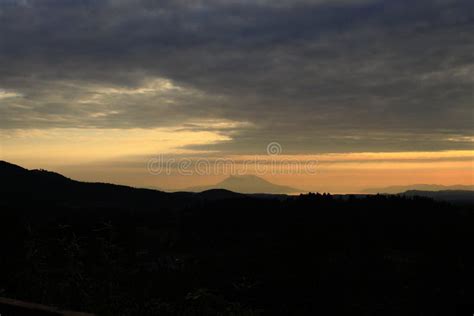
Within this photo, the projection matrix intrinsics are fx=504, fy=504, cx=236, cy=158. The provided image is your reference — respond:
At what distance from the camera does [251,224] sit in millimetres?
65562

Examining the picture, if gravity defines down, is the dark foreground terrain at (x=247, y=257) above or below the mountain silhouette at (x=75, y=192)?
below

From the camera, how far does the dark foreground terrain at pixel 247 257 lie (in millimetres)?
8273

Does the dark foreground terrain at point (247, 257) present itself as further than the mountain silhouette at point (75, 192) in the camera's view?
No

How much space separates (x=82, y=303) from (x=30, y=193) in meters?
93.7

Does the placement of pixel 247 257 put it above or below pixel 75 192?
below

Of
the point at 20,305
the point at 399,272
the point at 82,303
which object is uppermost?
the point at 20,305

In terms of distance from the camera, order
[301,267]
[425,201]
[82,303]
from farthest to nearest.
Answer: [425,201], [301,267], [82,303]

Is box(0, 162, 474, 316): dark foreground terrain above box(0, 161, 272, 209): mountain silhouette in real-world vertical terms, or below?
below

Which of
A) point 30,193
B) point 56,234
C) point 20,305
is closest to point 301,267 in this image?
point 56,234

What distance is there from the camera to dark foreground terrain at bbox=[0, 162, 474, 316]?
8.27 m

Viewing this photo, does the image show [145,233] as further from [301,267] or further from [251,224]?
[301,267]

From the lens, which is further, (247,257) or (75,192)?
(75,192)

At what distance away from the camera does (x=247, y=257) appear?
125ft

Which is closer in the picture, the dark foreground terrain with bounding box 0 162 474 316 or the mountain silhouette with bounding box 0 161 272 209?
the dark foreground terrain with bounding box 0 162 474 316
